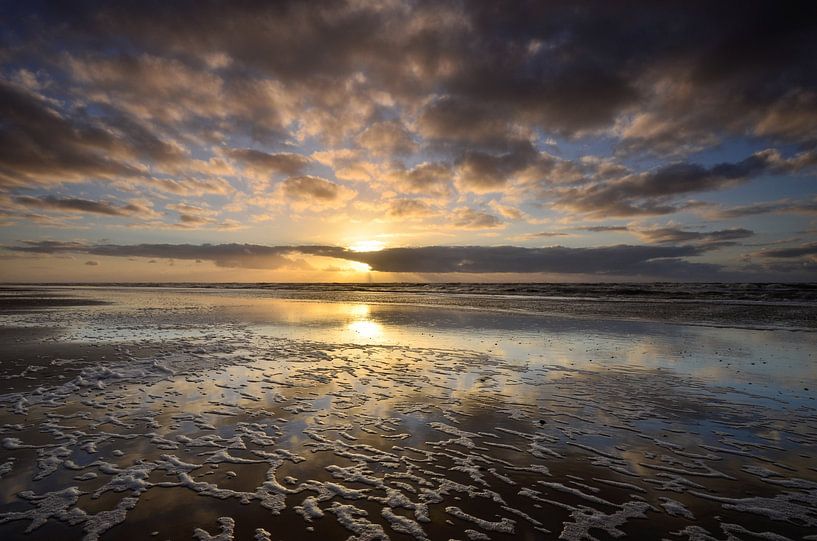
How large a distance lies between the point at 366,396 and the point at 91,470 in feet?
16.9

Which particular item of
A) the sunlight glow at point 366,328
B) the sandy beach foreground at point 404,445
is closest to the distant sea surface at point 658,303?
the sandy beach foreground at point 404,445

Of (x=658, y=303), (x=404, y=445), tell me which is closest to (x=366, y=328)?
(x=404, y=445)

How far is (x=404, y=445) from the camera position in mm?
6816

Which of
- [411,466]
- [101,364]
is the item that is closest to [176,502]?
[411,466]

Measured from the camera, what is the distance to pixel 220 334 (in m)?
18.8

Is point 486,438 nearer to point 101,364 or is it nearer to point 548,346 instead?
point 548,346

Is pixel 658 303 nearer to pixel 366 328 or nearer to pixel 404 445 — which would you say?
pixel 366 328

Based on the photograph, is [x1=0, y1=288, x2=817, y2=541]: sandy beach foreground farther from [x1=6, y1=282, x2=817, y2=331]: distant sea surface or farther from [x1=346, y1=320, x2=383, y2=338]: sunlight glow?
[x1=6, y1=282, x2=817, y2=331]: distant sea surface

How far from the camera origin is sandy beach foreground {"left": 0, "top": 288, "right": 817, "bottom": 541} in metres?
4.68

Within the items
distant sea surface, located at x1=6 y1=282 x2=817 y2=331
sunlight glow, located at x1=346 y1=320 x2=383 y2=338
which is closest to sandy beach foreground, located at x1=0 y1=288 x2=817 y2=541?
sunlight glow, located at x1=346 y1=320 x2=383 y2=338

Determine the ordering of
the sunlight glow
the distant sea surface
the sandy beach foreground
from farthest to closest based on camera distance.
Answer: the distant sea surface → the sunlight glow → the sandy beach foreground

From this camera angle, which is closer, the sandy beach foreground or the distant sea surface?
the sandy beach foreground

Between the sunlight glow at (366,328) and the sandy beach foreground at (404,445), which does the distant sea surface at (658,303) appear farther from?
the sunlight glow at (366,328)

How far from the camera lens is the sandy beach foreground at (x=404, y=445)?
184 inches
